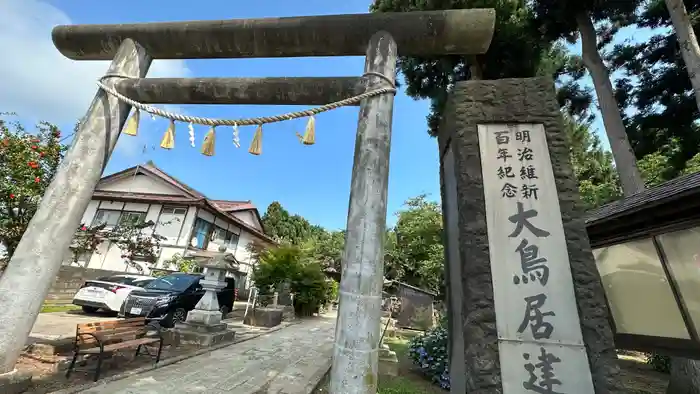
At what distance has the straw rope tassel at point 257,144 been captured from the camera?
3359 mm

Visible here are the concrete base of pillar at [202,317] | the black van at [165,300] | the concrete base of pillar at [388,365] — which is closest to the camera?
the concrete base of pillar at [388,365]

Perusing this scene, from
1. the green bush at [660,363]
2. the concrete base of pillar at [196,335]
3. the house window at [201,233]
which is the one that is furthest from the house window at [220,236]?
the green bush at [660,363]

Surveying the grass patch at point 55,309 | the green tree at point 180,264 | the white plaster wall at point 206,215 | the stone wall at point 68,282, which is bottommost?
the grass patch at point 55,309

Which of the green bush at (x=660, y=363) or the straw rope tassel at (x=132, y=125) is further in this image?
the green bush at (x=660, y=363)

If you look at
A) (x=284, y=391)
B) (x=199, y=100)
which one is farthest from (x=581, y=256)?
(x=284, y=391)

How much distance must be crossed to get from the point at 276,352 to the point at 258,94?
6271 millimetres

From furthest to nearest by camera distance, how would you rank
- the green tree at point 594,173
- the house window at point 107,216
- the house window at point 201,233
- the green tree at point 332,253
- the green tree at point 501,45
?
the green tree at point 332,253
the house window at point 107,216
the house window at point 201,233
the green tree at point 594,173
the green tree at point 501,45

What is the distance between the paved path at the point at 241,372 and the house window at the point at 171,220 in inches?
418

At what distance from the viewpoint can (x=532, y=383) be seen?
2.26 m

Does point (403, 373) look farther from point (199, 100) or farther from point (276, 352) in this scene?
point (199, 100)

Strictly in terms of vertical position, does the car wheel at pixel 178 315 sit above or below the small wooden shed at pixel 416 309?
below

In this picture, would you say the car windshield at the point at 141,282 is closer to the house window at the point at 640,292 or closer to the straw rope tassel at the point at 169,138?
the straw rope tassel at the point at 169,138

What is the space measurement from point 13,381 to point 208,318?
5.01 m

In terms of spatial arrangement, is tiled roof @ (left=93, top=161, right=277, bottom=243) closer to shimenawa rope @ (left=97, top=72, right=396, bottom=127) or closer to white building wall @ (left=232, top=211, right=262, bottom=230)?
white building wall @ (left=232, top=211, right=262, bottom=230)
